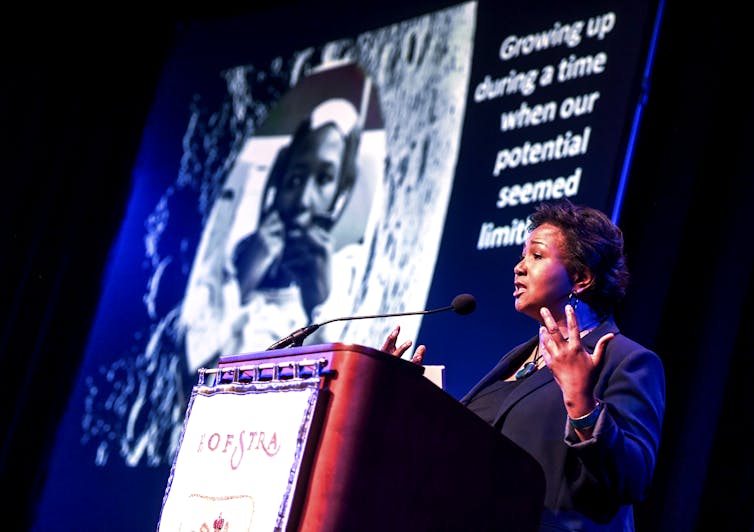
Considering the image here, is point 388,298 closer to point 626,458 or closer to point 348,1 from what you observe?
point 348,1

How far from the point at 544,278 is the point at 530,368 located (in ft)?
0.70

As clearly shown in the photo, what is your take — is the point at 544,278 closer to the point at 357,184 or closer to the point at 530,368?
the point at 530,368

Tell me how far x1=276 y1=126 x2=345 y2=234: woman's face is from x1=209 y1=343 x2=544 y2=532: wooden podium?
8.62 feet

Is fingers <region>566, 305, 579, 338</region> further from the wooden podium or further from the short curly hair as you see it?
the short curly hair

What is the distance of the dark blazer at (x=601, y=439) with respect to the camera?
5.82 ft

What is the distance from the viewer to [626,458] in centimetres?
179

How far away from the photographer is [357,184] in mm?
4203

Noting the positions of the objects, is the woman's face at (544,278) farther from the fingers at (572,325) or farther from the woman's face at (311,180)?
the woman's face at (311,180)

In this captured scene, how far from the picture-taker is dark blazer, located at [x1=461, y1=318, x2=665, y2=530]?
1773 mm

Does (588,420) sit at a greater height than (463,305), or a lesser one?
lesser

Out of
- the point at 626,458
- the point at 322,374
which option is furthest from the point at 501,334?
the point at 322,374

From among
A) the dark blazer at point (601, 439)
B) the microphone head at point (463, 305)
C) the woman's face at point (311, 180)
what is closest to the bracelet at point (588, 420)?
the dark blazer at point (601, 439)

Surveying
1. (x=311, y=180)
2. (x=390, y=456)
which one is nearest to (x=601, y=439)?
(x=390, y=456)

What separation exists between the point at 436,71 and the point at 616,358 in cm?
224
